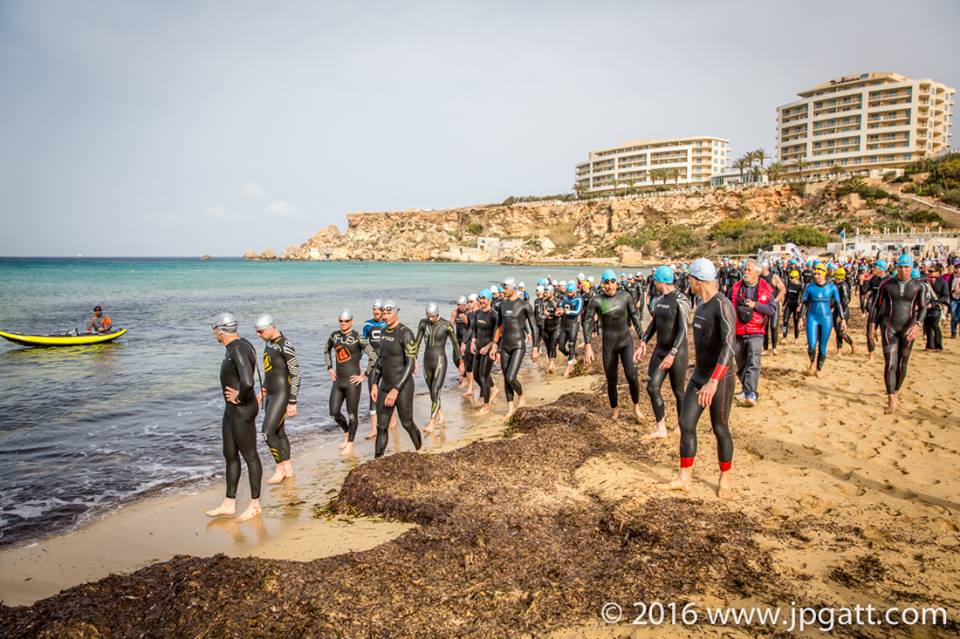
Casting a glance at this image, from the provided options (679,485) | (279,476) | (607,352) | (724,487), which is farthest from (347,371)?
(724,487)

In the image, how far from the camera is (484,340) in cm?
1082

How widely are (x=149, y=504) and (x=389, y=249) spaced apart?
13303 cm

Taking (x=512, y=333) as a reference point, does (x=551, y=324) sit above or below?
below

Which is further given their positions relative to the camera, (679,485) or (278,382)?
(278,382)

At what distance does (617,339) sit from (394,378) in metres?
3.34

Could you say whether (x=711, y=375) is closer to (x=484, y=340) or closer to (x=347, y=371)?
(x=347, y=371)

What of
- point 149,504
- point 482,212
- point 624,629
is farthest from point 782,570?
point 482,212

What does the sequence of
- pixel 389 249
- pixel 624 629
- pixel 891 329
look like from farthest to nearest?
pixel 389 249 < pixel 891 329 < pixel 624 629

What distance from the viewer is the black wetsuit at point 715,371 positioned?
17.8ft

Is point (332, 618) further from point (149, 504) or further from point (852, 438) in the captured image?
point (852, 438)

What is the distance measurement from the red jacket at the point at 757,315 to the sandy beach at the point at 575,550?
6.14ft

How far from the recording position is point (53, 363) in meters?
17.8

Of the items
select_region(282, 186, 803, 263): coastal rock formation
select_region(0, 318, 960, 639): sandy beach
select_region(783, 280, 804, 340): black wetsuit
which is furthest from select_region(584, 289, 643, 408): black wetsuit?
select_region(282, 186, 803, 263): coastal rock formation

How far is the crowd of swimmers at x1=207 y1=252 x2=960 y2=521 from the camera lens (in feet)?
18.7
